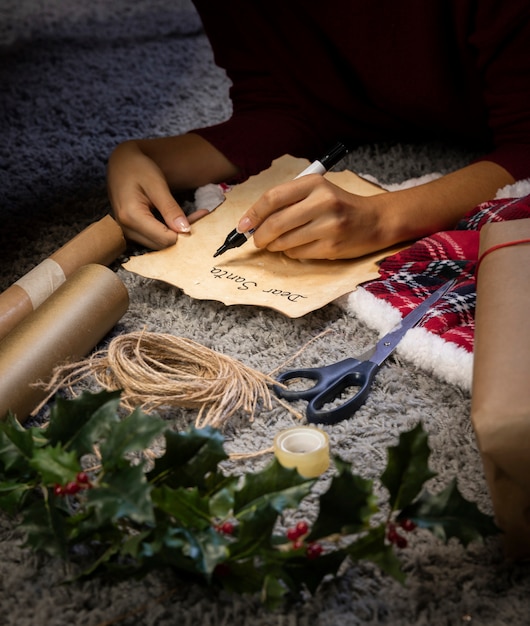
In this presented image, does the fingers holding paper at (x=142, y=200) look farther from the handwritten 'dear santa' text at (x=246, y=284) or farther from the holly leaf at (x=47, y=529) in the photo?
the holly leaf at (x=47, y=529)

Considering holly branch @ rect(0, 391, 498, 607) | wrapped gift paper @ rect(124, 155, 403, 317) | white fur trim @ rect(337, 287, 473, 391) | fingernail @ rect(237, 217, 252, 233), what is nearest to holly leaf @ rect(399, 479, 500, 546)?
holly branch @ rect(0, 391, 498, 607)

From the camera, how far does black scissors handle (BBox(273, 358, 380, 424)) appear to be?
0.79m

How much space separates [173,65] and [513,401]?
1.41 metres

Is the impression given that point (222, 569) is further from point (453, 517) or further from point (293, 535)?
point (453, 517)

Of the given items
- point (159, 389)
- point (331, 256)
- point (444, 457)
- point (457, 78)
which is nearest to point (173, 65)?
point (457, 78)

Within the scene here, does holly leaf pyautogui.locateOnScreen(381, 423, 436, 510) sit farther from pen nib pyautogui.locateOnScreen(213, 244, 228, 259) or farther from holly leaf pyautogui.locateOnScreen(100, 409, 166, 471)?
pen nib pyautogui.locateOnScreen(213, 244, 228, 259)

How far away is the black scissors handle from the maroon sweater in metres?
0.46

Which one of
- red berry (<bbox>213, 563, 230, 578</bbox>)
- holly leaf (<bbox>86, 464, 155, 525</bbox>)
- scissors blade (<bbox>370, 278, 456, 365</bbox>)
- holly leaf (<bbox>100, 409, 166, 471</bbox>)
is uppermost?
holly leaf (<bbox>100, 409, 166, 471</bbox>)

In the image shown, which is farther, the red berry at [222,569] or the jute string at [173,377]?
the jute string at [173,377]

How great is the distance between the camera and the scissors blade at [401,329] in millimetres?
853

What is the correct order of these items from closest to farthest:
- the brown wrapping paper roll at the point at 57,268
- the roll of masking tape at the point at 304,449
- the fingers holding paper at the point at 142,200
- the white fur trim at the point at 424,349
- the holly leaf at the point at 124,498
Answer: the holly leaf at the point at 124,498 → the roll of masking tape at the point at 304,449 → the white fur trim at the point at 424,349 → the brown wrapping paper roll at the point at 57,268 → the fingers holding paper at the point at 142,200

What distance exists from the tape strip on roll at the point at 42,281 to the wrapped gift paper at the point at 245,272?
0.09 meters

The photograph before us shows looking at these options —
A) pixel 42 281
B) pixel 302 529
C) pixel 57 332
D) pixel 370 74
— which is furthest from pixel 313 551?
pixel 370 74

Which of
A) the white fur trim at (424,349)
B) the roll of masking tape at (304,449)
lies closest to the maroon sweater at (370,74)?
the white fur trim at (424,349)
